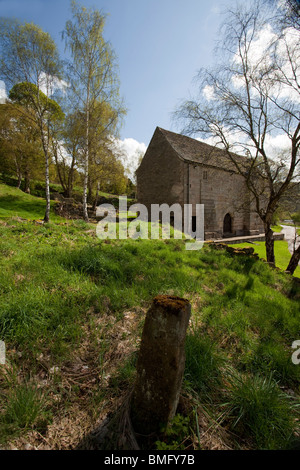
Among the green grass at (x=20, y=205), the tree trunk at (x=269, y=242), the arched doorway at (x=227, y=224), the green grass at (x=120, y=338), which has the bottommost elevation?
the green grass at (x=120, y=338)

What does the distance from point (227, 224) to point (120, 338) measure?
22.0 metres

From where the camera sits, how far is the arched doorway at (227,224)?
22255 millimetres

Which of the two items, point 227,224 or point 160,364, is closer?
point 160,364

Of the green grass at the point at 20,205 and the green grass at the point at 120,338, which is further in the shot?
the green grass at the point at 20,205

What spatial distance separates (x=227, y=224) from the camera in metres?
22.6

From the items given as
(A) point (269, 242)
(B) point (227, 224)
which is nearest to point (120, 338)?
(A) point (269, 242)

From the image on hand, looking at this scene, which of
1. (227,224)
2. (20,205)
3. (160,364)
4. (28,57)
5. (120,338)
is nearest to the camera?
(160,364)

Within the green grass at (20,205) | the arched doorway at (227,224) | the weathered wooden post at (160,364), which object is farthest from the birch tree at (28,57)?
the arched doorway at (227,224)

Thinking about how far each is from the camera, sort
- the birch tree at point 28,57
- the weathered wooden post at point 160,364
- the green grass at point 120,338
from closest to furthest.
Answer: the weathered wooden post at point 160,364 < the green grass at point 120,338 < the birch tree at point 28,57

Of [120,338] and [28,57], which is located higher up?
[28,57]

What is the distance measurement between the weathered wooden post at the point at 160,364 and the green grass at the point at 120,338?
A: 1.24 feet

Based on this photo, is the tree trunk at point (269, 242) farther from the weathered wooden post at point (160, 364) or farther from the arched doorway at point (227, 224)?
the arched doorway at point (227, 224)

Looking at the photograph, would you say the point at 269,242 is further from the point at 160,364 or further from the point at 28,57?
the point at 28,57
